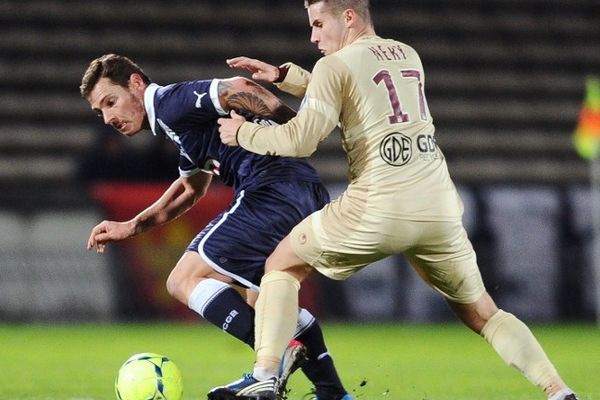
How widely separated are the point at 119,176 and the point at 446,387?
6.16 meters

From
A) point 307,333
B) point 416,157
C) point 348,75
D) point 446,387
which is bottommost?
point 446,387

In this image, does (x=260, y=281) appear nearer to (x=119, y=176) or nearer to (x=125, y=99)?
(x=125, y=99)

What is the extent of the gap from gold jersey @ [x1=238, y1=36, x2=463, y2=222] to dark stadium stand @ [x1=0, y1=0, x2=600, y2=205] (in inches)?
393

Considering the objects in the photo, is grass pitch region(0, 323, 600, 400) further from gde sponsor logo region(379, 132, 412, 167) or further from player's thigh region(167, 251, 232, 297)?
gde sponsor logo region(379, 132, 412, 167)

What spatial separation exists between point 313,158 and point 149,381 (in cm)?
988

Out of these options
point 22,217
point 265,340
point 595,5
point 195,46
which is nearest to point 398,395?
point 265,340

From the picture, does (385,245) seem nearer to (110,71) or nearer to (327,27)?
(327,27)

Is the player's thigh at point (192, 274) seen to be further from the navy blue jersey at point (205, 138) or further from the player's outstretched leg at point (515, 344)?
the player's outstretched leg at point (515, 344)

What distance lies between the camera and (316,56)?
15.5m

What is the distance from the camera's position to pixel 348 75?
4.78 meters

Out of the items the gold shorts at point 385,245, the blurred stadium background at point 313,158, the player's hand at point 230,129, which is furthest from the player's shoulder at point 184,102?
the blurred stadium background at point 313,158

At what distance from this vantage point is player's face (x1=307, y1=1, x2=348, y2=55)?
4941mm

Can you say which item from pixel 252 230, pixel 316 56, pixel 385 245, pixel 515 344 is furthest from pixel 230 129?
pixel 316 56

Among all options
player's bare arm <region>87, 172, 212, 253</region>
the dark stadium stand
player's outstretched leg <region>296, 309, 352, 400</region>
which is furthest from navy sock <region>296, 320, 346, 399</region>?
the dark stadium stand
